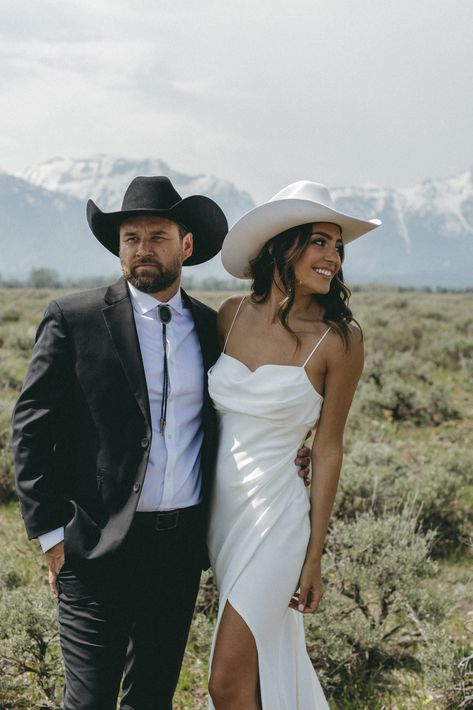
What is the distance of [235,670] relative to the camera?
8.38 feet

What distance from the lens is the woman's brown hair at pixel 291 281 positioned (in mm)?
2887

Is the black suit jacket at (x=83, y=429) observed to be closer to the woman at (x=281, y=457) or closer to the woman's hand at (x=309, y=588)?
the woman at (x=281, y=457)

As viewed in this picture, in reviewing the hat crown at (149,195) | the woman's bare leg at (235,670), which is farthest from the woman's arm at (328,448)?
the hat crown at (149,195)

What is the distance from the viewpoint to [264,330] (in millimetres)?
2945

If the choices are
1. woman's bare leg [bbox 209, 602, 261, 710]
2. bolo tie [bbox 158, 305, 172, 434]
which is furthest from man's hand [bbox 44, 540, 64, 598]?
woman's bare leg [bbox 209, 602, 261, 710]

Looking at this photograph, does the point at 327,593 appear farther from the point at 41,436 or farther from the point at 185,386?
the point at 41,436

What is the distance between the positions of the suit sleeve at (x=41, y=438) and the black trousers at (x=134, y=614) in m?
0.25

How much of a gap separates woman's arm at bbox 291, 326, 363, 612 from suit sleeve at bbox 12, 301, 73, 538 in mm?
1002

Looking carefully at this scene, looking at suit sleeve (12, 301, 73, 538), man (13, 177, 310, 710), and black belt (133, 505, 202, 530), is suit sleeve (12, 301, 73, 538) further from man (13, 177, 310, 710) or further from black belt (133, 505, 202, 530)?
black belt (133, 505, 202, 530)

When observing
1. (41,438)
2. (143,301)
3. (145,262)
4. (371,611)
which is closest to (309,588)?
(41,438)

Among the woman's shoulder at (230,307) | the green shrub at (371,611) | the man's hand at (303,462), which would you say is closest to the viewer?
the man's hand at (303,462)

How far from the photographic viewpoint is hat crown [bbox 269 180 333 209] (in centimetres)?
286

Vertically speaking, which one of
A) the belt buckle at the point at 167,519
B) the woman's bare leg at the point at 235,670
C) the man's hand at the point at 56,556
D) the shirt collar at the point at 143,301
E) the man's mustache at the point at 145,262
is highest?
the man's mustache at the point at 145,262

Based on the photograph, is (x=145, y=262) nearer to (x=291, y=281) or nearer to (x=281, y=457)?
(x=291, y=281)
